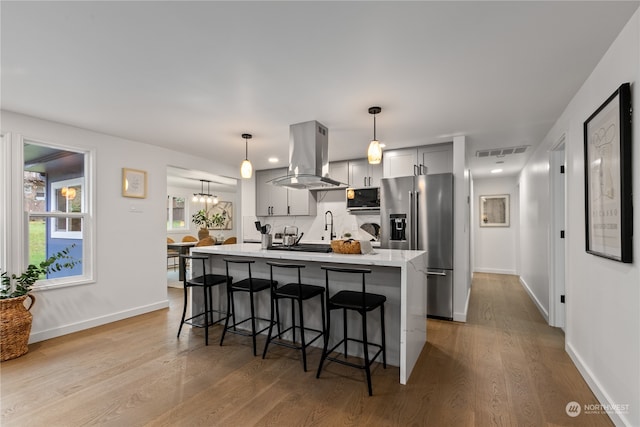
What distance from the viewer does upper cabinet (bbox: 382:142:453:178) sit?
4348 mm

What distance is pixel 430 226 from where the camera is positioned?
4117mm

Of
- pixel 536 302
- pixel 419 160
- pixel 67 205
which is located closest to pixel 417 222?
pixel 419 160

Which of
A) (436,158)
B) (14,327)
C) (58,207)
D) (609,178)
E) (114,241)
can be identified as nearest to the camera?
(609,178)

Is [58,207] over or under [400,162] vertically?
under

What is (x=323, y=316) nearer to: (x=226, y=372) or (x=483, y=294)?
(x=226, y=372)

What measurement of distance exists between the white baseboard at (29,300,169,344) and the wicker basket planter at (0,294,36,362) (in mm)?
311

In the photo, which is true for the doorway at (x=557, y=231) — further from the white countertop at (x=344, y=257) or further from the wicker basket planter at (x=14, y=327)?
the wicker basket planter at (x=14, y=327)

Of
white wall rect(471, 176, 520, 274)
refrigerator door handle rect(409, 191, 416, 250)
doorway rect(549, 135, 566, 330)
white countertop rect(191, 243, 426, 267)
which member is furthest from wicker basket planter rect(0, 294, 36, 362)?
white wall rect(471, 176, 520, 274)

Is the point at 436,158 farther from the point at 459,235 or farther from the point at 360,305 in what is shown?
the point at 360,305

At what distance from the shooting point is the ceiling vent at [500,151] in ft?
14.9

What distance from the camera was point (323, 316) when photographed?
113 inches

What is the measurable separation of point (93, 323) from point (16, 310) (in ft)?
2.99

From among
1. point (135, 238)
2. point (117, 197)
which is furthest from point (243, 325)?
point (117, 197)

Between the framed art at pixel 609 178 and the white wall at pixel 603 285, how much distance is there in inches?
1.9
